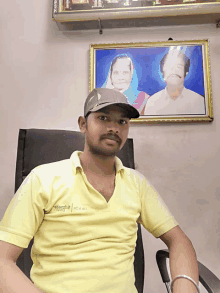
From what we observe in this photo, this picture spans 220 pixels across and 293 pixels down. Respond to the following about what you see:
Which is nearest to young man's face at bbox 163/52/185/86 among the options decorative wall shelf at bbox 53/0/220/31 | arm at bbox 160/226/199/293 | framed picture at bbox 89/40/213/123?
framed picture at bbox 89/40/213/123

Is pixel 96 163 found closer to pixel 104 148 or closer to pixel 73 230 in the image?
pixel 104 148

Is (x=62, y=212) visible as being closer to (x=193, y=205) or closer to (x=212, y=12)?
(x=193, y=205)

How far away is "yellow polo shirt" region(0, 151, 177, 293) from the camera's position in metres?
0.66

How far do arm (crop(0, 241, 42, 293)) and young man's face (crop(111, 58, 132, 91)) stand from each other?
3.82ft

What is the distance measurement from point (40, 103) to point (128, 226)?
42.5 inches

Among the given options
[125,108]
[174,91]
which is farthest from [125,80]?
[125,108]

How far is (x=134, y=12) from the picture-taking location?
Result: 146 cm

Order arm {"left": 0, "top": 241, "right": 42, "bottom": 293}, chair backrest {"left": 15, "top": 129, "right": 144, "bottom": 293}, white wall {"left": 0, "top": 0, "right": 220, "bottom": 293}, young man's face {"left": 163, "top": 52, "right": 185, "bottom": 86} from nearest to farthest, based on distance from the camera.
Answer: arm {"left": 0, "top": 241, "right": 42, "bottom": 293}, chair backrest {"left": 15, "top": 129, "right": 144, "bottom": 293}, white wall {"left": 0, "top": 0, "right": 220, "bottom": 293}, young man's face {"left": 163, "top": 52, "right": 185, "bottom": 86}

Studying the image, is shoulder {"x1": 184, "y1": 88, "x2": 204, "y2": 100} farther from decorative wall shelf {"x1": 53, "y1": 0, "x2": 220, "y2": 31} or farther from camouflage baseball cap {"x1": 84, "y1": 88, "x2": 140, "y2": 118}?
camouflage baseball cap {"x1": 84, "y1": 88, "x2": 140, "y2": 118}

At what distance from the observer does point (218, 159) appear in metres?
1.42

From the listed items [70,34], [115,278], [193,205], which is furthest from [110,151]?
[70,34]

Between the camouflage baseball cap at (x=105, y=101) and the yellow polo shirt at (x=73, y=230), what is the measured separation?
0.22 m

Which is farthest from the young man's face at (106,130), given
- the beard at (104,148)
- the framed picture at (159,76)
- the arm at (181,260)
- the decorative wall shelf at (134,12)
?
the decorative wall shelf at (134,12)

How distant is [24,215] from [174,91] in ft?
3.97
